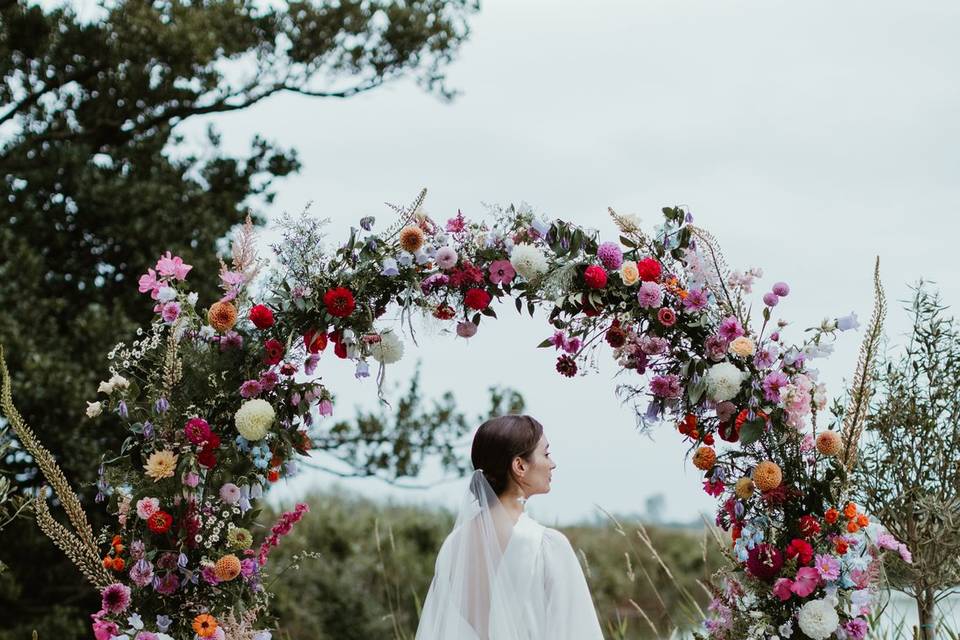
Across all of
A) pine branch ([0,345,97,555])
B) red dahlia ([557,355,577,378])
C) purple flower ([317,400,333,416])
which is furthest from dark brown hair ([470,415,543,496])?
pine branch ([0,345,97,555])

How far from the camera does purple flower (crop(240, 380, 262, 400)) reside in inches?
186

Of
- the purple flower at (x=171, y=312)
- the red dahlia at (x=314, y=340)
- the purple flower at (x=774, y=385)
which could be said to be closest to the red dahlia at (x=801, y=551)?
the purple flower at (x=774, y=385)

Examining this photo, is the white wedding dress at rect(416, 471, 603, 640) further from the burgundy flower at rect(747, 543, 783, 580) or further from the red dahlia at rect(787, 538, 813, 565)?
the red dahlia at rect(787, 538, 813, 565)

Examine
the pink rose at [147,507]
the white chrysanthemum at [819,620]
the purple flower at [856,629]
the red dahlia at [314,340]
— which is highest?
the red dahlia at [314,340]

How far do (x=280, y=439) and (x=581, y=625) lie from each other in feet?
5.32

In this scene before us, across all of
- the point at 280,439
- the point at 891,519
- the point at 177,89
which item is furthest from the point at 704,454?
the point at 177,89

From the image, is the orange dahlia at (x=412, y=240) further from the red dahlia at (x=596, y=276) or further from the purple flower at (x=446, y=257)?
the red dahlia at (x=596, y=276)

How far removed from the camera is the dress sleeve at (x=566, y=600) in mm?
4379

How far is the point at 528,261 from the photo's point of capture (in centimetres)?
473

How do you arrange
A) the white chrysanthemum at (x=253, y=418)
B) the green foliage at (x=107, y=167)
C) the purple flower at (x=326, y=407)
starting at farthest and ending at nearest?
the green foliage at (x=107, y=167)
the purple flower at (x=326, y=407)
the white chrysanthemum at (x=253, y=418)

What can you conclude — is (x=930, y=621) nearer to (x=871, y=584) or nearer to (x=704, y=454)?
(x=871, y=584)

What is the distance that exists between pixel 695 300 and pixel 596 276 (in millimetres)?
469

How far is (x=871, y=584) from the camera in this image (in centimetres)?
471

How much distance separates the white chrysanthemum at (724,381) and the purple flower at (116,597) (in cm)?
275
